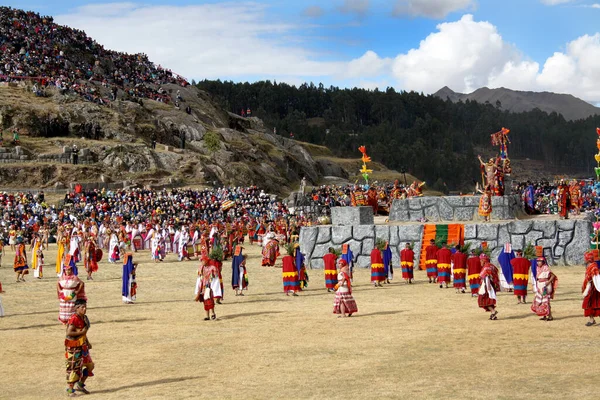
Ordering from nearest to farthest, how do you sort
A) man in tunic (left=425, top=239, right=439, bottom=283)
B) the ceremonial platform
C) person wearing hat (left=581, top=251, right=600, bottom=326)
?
person wearing hat (left=581, top=251, right=600, bottom=326)
man in tunic (left=425, top=239, right=439, bottom=283)
the ceremonial platform

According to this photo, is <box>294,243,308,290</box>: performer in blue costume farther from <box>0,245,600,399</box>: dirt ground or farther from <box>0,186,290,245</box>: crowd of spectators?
<box>0,186,290,245</box>: crowd of spectators

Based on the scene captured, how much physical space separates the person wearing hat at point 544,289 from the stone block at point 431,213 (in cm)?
1665

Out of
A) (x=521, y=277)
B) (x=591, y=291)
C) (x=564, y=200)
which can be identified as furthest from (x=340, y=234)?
(x=591, y=291)

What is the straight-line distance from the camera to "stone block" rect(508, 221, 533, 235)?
32062mm

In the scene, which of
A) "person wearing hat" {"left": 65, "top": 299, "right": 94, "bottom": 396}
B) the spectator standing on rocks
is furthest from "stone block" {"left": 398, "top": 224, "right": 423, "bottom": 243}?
the spectator standing on rocks

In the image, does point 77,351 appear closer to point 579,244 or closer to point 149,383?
point 149,383

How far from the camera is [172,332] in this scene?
733 inches

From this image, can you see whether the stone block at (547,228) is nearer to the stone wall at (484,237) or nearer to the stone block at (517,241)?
the stone wall at (484,237)

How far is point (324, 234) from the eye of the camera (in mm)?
35219

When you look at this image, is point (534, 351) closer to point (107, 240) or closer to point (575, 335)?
point (575, 335)

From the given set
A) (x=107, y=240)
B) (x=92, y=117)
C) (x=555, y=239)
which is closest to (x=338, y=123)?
(x=92, y=117)

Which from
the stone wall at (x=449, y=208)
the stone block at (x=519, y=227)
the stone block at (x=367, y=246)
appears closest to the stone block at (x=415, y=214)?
the stone wall at (x=449, y=208)

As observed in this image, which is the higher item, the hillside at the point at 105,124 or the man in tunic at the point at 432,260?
the hillside at the point at 105,124

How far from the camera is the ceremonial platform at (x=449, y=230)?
3172 centimetres
